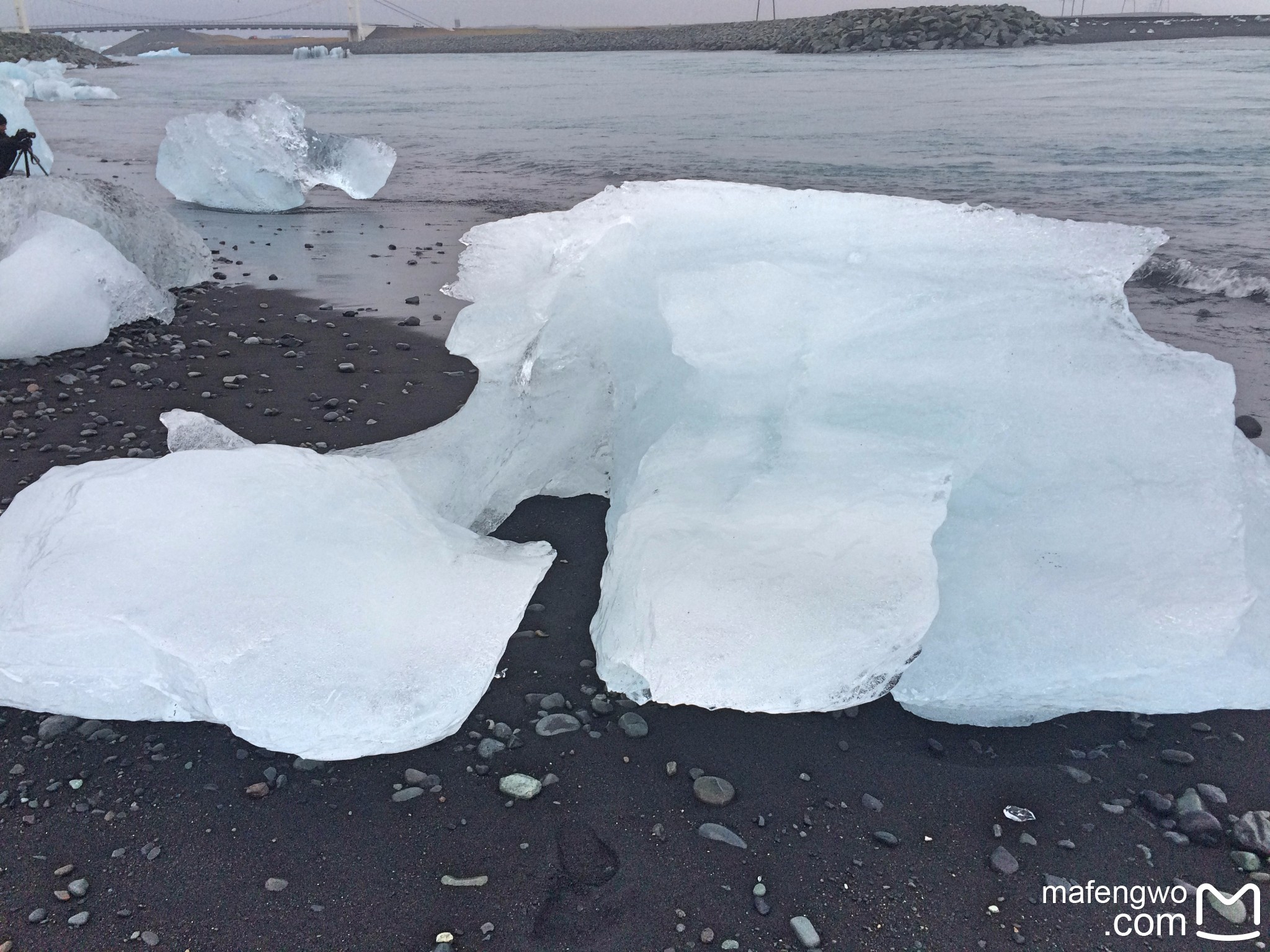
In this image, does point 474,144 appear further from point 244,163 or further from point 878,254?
point 878,254

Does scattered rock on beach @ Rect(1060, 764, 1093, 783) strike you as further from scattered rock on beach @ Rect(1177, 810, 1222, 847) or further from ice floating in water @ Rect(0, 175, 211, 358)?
ice floating in water @ Rect(0, 175, 211, 358)

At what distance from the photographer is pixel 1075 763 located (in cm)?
253

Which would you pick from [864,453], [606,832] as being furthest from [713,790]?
[864,453]

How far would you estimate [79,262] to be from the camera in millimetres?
6059

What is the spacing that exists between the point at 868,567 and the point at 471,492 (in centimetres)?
179

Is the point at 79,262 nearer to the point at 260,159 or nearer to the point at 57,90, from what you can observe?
the point at 260,159

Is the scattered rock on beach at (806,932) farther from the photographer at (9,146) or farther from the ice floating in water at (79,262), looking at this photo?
the photographer at (9,146)

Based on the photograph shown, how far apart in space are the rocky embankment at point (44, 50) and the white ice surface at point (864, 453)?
226 ft

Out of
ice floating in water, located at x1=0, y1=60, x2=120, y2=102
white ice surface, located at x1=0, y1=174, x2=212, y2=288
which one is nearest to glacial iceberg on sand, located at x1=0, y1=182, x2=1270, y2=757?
white ice surface, located at x1=0, y1=174, x2=212, y2=288

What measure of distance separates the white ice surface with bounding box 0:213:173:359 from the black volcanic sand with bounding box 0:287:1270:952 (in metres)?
3.99

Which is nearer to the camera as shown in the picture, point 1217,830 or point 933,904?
point 933,904

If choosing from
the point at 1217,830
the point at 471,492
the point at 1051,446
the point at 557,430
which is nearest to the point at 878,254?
the point at 1051,446

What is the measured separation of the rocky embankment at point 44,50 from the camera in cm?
6069

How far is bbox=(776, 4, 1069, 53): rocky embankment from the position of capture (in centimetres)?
5000
